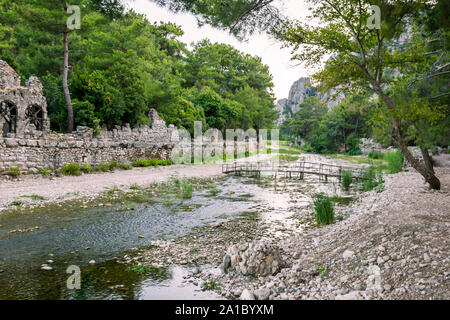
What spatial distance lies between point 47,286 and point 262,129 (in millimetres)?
49248

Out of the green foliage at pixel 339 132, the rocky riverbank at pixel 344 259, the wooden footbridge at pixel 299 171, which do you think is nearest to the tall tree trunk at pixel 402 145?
the rocky riverbank at pixel 344 259

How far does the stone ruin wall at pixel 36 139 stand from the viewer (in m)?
13.6

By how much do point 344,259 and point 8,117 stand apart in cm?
1835

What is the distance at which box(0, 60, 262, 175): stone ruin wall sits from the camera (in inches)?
536

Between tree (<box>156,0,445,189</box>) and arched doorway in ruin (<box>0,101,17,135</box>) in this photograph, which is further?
arched doorway in ruin (<box>0,101,17,135</box>)

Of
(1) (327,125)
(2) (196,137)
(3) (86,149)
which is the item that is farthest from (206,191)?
(1) (327,125)

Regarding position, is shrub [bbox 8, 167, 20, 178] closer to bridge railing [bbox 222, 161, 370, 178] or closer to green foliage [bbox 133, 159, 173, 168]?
green foliage [bbox 133, 159, 173, 168]

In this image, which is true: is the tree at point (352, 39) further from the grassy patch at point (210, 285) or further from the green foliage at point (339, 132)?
the green foliage at point (339, 132)

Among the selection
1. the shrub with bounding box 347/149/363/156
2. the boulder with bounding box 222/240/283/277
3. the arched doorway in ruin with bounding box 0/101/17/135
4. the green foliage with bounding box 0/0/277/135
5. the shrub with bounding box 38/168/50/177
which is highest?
the green foliage with bounding box 0/0/277/135

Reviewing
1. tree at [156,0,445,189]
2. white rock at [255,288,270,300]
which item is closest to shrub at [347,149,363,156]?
tree at [156,0,445,189]

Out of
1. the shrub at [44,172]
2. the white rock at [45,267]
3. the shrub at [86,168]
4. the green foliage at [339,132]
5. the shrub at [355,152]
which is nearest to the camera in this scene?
the white rock at [45,267]

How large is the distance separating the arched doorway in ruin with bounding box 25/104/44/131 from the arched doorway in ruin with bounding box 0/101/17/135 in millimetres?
630

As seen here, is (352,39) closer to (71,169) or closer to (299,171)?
(299,171)

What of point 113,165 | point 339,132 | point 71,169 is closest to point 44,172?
point 71,169
